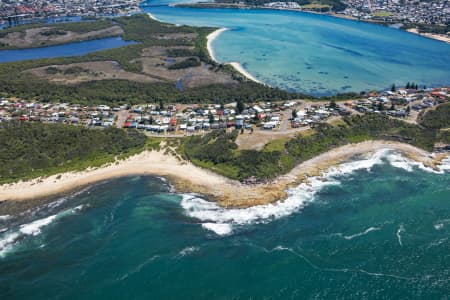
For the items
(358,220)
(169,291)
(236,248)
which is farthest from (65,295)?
(358,220)

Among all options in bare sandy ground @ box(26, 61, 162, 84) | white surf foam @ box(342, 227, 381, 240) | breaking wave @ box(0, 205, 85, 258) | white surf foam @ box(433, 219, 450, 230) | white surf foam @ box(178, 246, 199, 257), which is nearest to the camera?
white surf foam @ box(178, 246, 199, 257)

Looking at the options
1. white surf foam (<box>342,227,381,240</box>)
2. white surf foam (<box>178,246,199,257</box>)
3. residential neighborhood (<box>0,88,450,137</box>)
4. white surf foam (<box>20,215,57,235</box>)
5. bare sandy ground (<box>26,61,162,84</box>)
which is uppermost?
bare sandy ground (<box>26,61,162,84</box>)

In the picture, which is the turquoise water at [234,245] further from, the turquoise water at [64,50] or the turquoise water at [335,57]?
the turquoise water at [64,50]

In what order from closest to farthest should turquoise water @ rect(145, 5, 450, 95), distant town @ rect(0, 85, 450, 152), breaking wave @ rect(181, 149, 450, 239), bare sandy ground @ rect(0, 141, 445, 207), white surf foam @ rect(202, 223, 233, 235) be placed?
1. white surf foam @ rect(202, 223, 233, 235)
2. breaking wave @ rect(181, 149, 450, 239)
3. bare sandy ground @ rect(0, 141, 445, 207)
4. distant town @ rect(0, 85, 450, 152)
5. turquoise water @ rect(145, 5, 450, 95)

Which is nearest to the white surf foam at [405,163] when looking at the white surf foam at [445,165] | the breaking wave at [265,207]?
the breaking wave at [265,207]

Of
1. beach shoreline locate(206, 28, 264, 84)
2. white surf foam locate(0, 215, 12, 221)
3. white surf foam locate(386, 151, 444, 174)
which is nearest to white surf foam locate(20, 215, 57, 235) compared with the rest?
white surf foam locate(0, 215, 12, 221)

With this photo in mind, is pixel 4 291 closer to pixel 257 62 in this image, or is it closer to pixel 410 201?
pixel 410 201

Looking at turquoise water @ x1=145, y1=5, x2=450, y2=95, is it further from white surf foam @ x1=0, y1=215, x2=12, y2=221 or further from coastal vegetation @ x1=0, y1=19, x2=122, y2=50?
white surf foam @ x1=0, y1=215, x2=12, y2=221

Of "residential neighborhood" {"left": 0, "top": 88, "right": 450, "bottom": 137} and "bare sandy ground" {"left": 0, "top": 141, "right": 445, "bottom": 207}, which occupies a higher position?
"residential neighborhood" {"left": 0, "top": 88, "right": 450, "bottom": 137}
